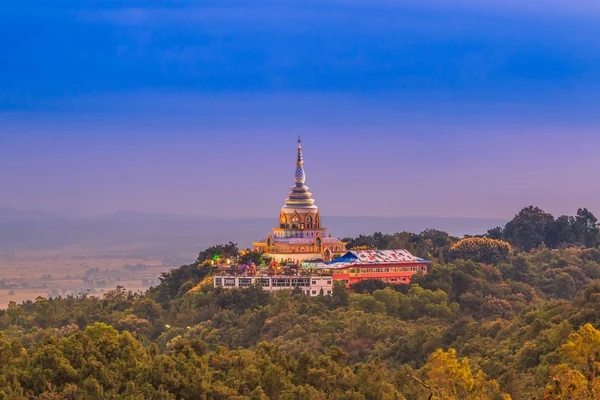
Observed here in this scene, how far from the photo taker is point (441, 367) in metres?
38.2

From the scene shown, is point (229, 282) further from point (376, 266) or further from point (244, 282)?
point (376, 266)

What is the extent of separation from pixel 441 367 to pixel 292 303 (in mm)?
30045

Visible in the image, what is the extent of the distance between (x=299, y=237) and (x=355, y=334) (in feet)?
48.2

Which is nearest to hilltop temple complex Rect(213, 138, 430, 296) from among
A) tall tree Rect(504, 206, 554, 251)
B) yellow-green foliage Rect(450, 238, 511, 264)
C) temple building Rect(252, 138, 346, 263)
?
temple building Rect(252, 138, 346, 263)

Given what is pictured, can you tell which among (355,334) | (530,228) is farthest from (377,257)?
(530,228)

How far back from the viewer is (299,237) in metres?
75.6

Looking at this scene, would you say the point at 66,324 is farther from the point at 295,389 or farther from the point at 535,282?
the point at 295,389

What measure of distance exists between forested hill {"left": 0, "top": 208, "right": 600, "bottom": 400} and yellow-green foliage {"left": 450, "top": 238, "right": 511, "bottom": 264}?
9cm

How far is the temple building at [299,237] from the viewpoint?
245 ft

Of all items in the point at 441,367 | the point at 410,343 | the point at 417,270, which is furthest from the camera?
the point at 417,270

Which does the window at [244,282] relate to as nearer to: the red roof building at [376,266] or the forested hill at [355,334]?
the forested hill at [355,334]

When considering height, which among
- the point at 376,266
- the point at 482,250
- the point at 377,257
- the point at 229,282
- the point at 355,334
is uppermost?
the point at 482,250

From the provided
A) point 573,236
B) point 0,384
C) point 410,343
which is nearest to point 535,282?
point 573,236

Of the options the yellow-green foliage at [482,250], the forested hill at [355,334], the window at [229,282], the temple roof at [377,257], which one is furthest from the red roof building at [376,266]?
the yellow-green foliage at [482,250]
